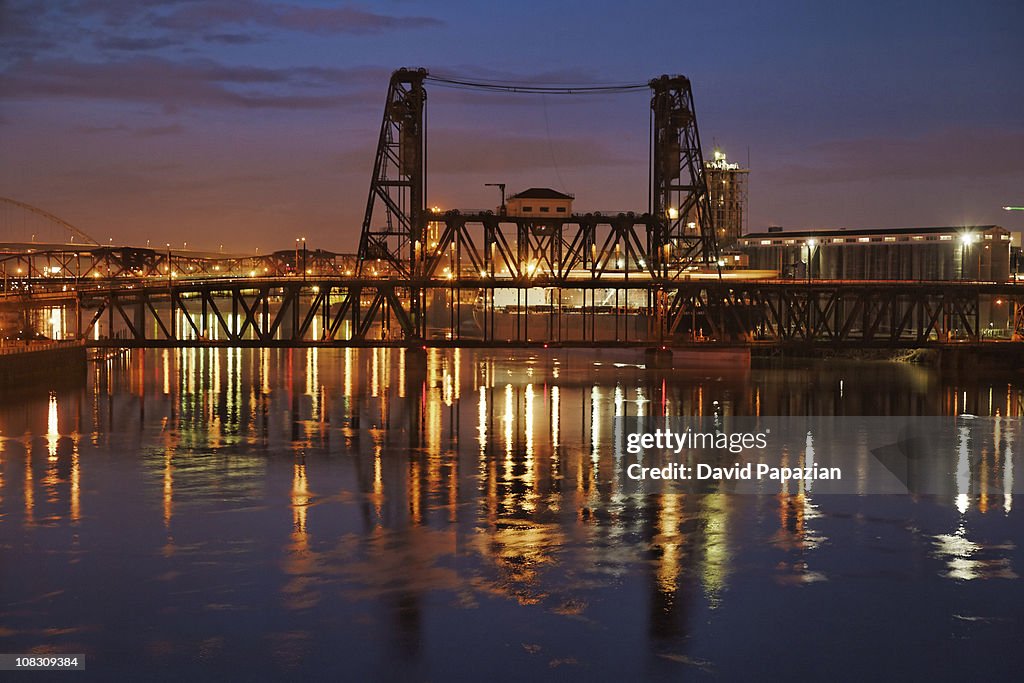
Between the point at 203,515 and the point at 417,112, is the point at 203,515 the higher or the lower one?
the lower one

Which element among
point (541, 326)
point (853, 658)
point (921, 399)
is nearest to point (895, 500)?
point (853, 658)

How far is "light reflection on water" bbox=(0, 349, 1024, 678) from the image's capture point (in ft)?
95.9

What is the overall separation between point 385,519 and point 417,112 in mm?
71327

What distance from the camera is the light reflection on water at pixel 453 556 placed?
2922 cm

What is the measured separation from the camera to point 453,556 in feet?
122

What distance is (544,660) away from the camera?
2827 cm

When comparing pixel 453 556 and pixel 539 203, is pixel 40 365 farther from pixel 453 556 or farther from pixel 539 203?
pixel 539 203

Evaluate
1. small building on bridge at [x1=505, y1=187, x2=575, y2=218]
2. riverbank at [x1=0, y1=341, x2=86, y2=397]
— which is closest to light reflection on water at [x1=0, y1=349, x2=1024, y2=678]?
riverbank at [x1=0, y1=341, x2=86, y2=397]

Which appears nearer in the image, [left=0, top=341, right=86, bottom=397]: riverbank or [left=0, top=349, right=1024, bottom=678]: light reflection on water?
[left=0, top=349, right=1024, bottom=678]: light reflection on water

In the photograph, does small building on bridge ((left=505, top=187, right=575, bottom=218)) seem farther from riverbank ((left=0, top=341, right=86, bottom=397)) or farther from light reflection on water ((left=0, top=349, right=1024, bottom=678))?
light reflection on water ((left=0, top=349, right=1024, bottom=678))

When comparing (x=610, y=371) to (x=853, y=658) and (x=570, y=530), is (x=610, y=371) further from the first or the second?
(x=853, y=658)

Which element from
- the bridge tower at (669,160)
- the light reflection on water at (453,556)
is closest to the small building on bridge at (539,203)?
the bridge tower at (669,160)

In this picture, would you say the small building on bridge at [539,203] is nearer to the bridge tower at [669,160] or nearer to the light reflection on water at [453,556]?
the bridge tower at [669,160]

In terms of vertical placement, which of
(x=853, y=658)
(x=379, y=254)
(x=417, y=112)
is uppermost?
(x=417, y=112)
